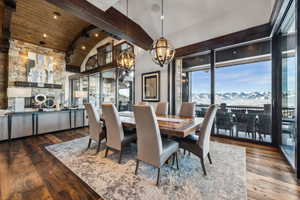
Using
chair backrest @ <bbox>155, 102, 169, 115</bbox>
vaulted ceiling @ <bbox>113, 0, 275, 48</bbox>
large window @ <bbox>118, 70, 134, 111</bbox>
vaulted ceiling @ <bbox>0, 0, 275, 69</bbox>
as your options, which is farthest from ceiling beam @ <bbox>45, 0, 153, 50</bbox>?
chair backrest @ <bbox>155, 102, 169, 115</bbox>

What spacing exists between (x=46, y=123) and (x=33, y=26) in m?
3.93

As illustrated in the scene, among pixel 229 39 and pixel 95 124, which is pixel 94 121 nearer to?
pixel 95 124

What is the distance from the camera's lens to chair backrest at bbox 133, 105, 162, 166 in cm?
170

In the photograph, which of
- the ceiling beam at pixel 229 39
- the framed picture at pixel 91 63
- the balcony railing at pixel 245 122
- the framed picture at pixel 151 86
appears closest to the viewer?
the ceiling beam at pixel 229 39

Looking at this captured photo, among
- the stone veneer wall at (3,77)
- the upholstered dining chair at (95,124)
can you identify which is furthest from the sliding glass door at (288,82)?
the stone veneer wall at (3,77)

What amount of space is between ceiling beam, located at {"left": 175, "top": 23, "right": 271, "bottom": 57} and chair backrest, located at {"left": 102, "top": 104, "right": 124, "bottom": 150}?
328 centimetres

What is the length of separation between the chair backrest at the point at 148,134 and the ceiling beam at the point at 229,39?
3.27 metres

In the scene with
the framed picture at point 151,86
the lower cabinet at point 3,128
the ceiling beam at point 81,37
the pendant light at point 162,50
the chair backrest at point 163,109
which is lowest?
the lower cabinet at point 3,128

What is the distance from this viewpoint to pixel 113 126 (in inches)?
92.5

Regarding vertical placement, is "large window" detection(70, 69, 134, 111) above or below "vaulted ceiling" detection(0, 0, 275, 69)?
below

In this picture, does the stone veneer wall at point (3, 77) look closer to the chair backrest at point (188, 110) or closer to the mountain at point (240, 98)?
the chair backrest at point (188, 110)

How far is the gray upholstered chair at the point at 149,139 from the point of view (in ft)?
5.60

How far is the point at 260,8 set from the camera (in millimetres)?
3078

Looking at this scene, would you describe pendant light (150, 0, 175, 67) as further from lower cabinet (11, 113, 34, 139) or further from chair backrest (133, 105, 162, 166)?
lower cabinet (11, 113, 34, 139)
